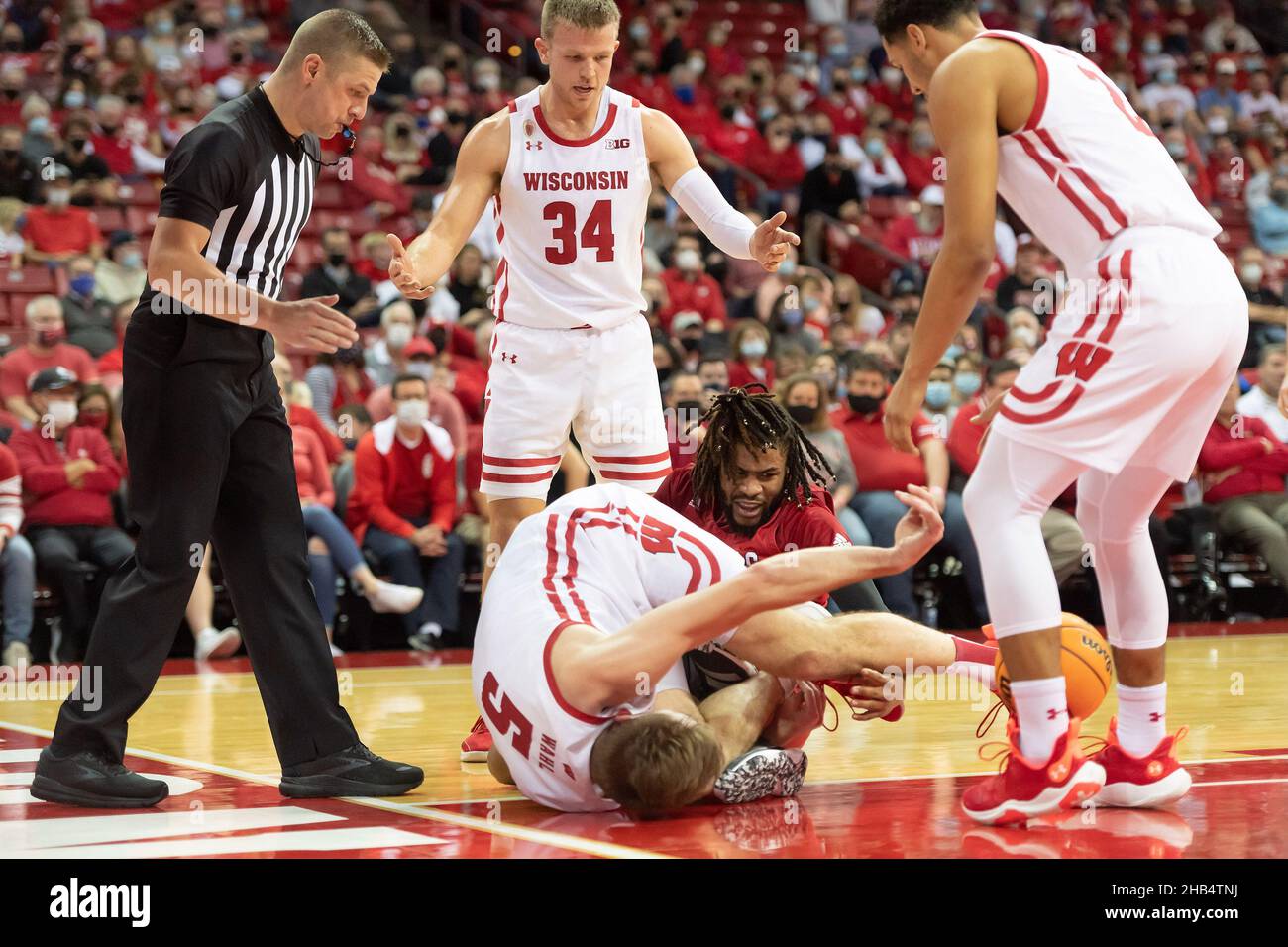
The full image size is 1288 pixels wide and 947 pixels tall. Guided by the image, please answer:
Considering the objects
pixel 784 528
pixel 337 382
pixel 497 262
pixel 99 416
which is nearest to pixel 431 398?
pixel 337 382

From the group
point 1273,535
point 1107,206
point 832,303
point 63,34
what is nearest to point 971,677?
point 1107,206

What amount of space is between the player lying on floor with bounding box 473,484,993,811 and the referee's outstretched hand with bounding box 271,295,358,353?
76 cm

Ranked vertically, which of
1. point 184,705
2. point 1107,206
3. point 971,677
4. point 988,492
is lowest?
point 184,705

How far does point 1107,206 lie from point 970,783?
5.75ft

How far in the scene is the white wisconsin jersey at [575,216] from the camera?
5.84 meters

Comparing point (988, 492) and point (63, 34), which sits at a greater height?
point (63, 34)

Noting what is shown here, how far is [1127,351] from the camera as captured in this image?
13.0ft

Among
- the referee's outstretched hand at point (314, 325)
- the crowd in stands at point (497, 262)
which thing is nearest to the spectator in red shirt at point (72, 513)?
the crowd in stands at point (497, 262)

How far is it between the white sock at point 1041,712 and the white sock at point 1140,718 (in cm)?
45

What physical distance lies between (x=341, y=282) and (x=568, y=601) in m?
8.93

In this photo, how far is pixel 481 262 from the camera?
1284cm

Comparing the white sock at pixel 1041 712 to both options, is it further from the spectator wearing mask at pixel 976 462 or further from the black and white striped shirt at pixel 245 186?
the spectator wearing mask at pixel 976 462
